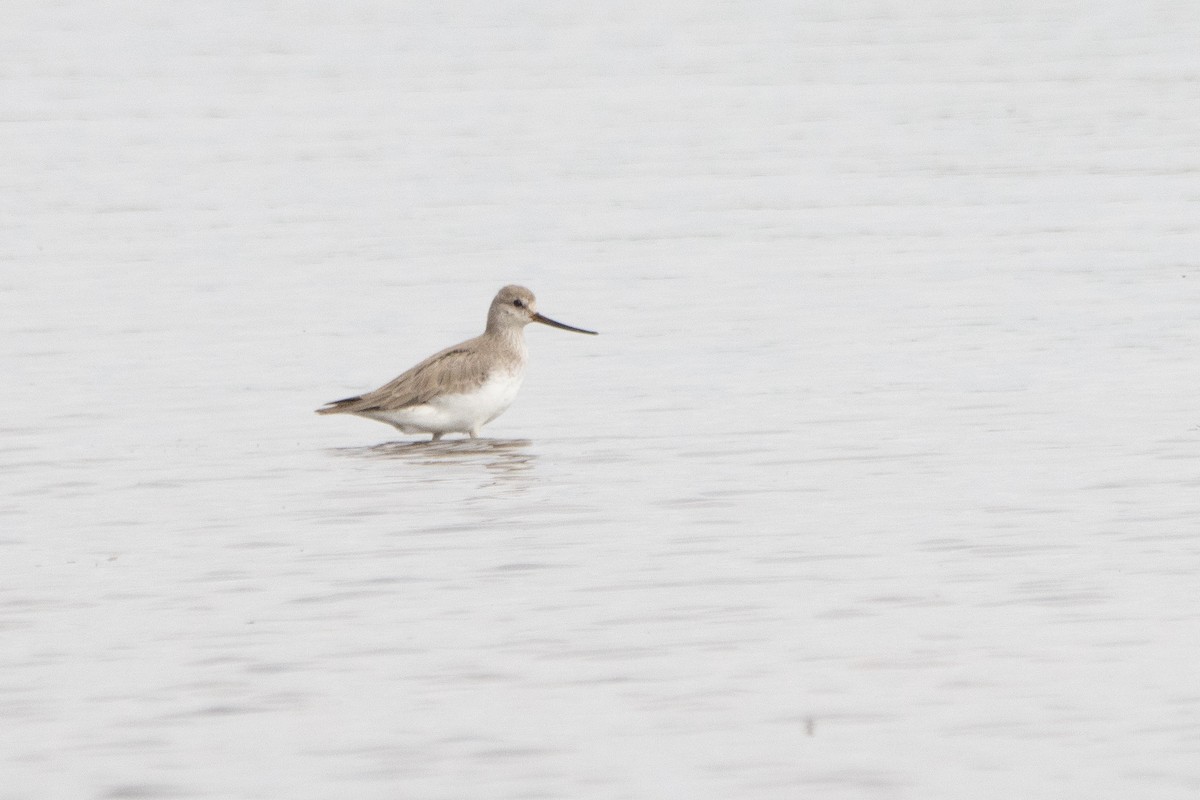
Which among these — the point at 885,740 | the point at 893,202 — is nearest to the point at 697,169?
the point at 893,202

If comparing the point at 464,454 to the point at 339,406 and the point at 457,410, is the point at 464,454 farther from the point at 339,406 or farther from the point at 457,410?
the point at 339,406

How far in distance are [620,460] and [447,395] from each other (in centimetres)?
144

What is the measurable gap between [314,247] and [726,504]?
38.6 ft

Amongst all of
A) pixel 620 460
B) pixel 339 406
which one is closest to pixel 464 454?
pixel 339 406

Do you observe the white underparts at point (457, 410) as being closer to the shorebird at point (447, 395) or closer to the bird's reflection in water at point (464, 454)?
the shorebird at point (447, 395)

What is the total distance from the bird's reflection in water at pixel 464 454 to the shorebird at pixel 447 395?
Answer: 0.14m

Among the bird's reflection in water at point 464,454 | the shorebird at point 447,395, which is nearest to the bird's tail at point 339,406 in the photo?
the shorebird at point 447,395

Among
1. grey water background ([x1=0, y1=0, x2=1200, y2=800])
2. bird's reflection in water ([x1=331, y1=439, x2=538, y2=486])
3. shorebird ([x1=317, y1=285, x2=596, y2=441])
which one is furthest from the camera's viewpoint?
shorebird ([x1=317, y1=285, x2=596, y2=441])

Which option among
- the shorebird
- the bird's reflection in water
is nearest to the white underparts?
the shorebird

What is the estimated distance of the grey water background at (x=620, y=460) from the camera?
8.10 meters

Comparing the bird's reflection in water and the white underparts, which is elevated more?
the white underparts

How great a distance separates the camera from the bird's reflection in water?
13.3 metres

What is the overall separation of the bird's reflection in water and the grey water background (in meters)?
0.05

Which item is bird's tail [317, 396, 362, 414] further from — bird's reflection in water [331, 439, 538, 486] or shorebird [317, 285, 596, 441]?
bird's reflection in water [331, 439, 538, 486]
